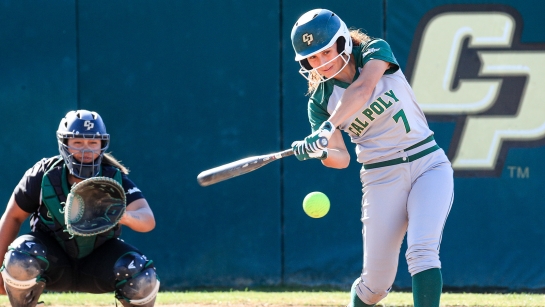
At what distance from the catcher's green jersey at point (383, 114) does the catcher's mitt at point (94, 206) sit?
126 cm

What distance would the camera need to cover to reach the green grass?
611 centimetres

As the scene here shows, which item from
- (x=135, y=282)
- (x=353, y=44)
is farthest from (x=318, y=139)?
(x=135, y=282)

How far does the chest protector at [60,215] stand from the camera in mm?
4539

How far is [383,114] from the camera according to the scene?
165 inches

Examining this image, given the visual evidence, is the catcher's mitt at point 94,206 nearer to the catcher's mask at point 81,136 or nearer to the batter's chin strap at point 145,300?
the catcher's mask at point 81,136

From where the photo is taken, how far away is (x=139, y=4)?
7098mm

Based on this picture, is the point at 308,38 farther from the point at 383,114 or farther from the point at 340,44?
the point at 383,114

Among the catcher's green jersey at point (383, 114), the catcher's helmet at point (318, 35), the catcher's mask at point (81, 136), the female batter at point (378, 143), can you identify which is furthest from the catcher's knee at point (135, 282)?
the catcher's helmet at point (318, 35)

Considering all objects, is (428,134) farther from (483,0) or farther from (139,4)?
(139,4)

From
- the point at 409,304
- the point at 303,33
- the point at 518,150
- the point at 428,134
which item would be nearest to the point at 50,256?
the point at 303,33

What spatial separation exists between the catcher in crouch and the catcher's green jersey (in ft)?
3.93

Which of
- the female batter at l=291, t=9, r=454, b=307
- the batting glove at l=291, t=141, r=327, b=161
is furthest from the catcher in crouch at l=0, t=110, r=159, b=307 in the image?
the female batter at l=291, t=9, r=454, b=307

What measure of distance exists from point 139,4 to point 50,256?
3.18 meters

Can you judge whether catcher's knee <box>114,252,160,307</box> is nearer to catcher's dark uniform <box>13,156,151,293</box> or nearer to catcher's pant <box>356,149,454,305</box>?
catcher's dark uniform <box>13,156,151,293</box>
